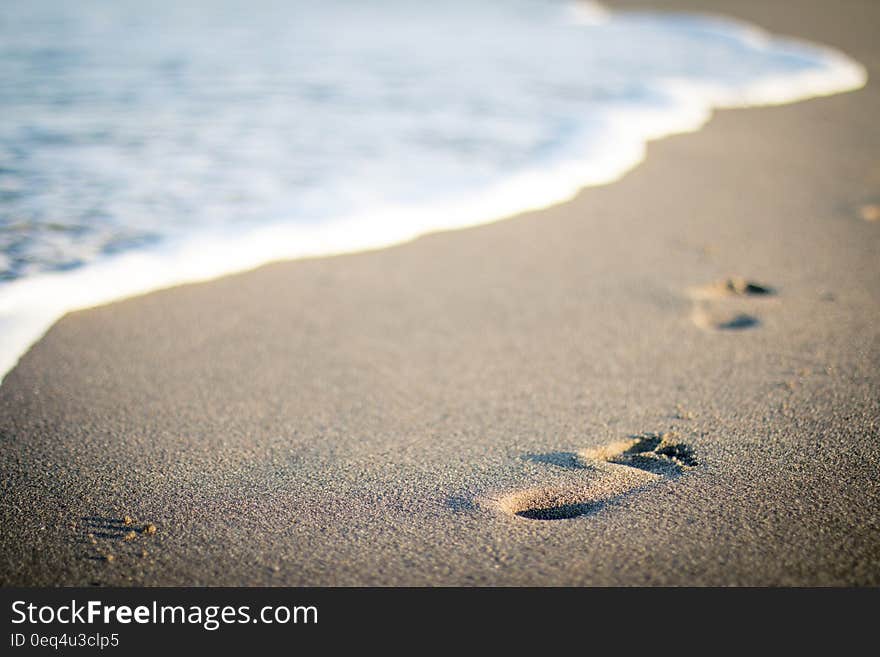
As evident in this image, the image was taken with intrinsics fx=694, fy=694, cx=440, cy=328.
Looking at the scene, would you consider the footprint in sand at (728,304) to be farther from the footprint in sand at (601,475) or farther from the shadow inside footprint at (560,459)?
the shadow inside footprint at (560,459)

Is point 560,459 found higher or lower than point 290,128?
lower

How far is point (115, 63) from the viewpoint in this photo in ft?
24.1

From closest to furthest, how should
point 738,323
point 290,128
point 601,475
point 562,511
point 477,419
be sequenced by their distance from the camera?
point 562,511 < point 601,475 < point 477,419 < point 738,323 < point 290,128

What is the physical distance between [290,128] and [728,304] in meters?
3.71

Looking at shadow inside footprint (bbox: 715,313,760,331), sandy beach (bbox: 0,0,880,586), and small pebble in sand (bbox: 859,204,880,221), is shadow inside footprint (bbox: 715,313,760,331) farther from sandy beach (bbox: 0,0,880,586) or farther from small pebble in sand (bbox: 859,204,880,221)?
small pebble in sand (bbox: 859,204,880,221)

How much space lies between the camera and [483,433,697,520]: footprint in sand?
1817 millimetres

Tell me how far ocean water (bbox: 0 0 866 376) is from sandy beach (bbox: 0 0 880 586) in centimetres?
36

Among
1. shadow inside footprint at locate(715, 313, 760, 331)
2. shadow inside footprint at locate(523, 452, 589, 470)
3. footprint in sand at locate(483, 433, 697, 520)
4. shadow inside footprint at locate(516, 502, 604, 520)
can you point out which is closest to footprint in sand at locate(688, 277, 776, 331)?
shadow inside footprint at locate(715, 313, 760, 331)

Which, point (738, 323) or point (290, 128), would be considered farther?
point (290, 128)

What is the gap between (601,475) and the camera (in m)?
1.91

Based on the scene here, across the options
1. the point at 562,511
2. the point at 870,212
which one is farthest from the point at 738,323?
the point at 870,212

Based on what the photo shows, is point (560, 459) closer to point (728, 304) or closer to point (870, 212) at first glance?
point (728, 304)
